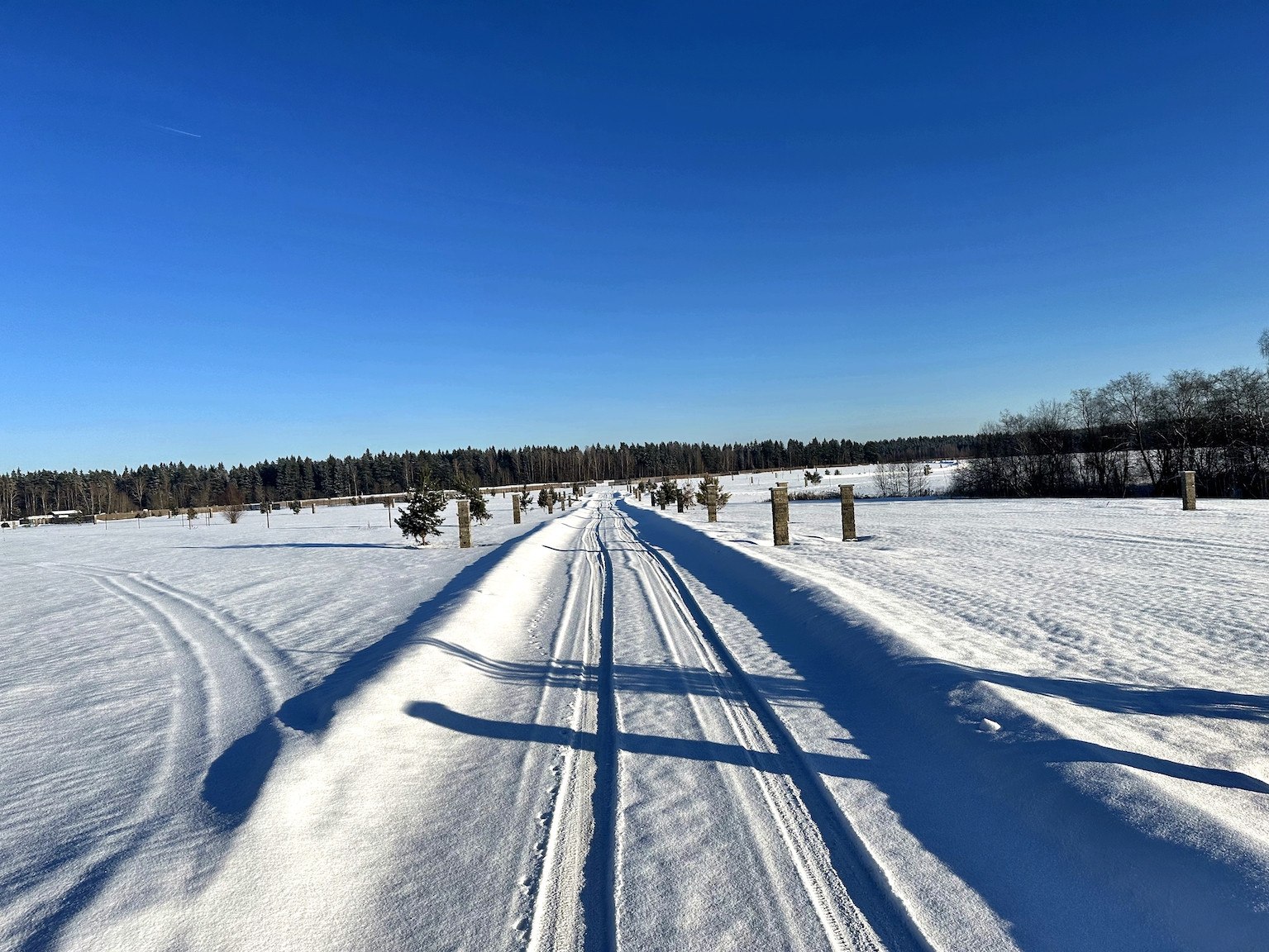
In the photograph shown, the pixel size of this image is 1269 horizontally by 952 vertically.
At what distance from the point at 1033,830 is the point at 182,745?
569 cm

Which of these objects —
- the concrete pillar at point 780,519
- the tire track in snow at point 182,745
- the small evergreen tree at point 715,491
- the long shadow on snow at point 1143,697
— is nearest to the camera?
the tire track in snow at point 182,745

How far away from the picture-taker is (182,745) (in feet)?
15.9

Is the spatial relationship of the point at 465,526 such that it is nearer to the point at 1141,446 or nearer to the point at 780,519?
the point at 780,519

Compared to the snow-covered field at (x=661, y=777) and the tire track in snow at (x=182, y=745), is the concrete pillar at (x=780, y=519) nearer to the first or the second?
the snow-covered field at (x=661, y=777)

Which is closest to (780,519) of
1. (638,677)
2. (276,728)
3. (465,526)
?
(465,526)

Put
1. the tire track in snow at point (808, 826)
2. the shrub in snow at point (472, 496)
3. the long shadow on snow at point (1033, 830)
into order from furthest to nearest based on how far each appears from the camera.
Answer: the shrub in snow at point (472, 496) < the tire track in snow at point (808, 826) < the long shadow on snow at point (1033, 830)

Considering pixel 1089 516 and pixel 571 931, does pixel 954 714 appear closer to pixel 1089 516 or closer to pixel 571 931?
pixel 571 931

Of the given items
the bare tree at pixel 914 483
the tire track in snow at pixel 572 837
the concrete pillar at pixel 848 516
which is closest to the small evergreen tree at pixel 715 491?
the concrete pillar at pixel 848 516

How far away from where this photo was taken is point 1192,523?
1845cm

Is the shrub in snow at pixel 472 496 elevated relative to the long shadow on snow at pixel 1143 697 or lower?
elevated

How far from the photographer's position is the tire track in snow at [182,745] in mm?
2920

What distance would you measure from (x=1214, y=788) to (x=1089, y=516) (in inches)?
976

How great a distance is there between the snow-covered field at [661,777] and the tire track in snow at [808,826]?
2cm

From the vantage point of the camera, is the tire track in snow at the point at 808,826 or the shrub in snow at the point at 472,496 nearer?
the tire track in snow at the point at 808,826
